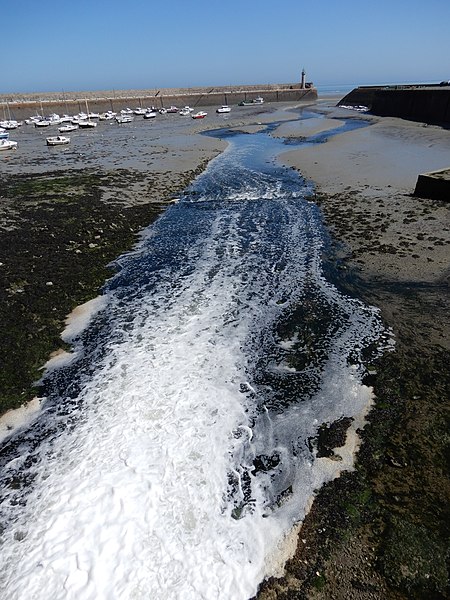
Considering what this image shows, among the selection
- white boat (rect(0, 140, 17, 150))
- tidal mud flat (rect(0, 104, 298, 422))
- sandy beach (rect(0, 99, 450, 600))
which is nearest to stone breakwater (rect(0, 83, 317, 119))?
white boat (rect(0, 140, 17, 150))

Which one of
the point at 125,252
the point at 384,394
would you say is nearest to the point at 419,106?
the point at 125,252

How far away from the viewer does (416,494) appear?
6445 millimetres

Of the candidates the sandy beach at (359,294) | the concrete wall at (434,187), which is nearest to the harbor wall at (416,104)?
the sandy beach at (359,294)

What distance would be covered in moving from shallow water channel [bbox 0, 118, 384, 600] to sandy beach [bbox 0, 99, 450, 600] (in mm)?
629

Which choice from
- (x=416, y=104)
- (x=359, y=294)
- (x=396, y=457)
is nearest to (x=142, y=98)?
(x=416, y=104)

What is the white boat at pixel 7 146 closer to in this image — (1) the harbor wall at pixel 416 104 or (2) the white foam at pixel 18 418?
(2) the white foam at pixel 18 418

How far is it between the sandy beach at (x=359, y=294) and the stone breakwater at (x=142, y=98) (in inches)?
3084

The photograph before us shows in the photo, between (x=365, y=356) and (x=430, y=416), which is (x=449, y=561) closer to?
(x=430, y=416)

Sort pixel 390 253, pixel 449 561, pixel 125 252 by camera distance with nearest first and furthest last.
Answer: pixel 449 561 → pixel 390 253 → pixel 125 252

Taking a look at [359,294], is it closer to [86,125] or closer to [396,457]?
[396,457]

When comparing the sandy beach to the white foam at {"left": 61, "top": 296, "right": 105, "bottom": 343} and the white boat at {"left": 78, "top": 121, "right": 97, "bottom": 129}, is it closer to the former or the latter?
the white foam at {"left": 61, "top": 296, "right": 105, "bottom": 343}

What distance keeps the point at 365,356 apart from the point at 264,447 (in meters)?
4.04

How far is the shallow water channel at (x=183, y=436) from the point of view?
5.83m

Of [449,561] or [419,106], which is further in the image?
[419,106]
